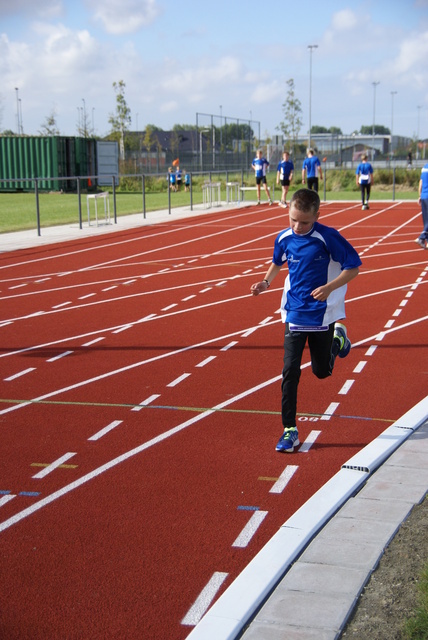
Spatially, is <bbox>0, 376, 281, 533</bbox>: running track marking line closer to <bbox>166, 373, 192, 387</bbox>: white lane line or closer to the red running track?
the red running track

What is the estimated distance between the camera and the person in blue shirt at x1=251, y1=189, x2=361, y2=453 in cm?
557

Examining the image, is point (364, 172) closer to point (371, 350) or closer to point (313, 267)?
point (371, 350)

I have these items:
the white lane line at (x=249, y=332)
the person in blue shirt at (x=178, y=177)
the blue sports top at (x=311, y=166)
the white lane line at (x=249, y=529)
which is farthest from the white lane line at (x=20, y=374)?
the person in blue shirt at (x=178, y=177)

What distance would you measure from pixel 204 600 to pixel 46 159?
143ft

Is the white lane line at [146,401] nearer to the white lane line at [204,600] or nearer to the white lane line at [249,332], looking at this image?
the white lane line at [249,332]

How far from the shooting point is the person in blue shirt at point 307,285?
5.57 m

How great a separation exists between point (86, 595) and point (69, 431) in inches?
96.8

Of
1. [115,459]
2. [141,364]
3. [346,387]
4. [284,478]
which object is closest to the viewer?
[284,478]

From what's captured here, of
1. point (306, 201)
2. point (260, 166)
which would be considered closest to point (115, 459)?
point (306, 201)

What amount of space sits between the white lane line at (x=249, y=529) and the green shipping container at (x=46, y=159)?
4091 cm

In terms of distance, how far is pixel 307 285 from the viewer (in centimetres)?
567

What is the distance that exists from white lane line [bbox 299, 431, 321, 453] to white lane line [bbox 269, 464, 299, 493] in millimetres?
321

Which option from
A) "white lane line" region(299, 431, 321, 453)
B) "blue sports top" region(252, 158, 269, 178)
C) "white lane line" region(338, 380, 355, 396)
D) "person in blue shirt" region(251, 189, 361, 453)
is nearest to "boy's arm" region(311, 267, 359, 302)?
"person in blue shirt" region(251, 189, 361, 453)

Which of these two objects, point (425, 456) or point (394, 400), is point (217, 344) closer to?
point (394, 400)
